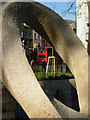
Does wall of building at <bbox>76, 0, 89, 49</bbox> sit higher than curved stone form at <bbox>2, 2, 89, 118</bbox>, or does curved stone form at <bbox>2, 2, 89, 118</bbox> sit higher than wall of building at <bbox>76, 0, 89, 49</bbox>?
wall of building at <bbox>76, 0, 89, 49</bbox>

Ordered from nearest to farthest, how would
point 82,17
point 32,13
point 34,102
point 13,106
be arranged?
point 34,102, point 32,13, point 13,106, point 82,17

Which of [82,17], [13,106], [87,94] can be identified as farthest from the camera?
[82,17]

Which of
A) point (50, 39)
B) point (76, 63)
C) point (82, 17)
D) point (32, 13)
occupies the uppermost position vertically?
point (82, 17)

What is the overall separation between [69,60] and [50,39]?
0.51 meters

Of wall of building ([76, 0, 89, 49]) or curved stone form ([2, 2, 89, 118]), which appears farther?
wall of building ([76, 0, 89, 49])

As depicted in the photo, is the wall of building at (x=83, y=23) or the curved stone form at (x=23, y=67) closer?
the curved stone form at (x=23, y=67)

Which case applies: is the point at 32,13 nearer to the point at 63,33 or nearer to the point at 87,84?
the point at 63,33

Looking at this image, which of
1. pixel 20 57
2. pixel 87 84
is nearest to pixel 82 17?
pixel 87 84

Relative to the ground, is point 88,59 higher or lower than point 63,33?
lower

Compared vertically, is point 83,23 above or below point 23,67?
above

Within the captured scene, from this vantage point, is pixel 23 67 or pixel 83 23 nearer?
pixel 23 67

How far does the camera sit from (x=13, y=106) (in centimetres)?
362

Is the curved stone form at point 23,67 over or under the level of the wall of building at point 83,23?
under

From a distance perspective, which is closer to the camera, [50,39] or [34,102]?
[34,102]
